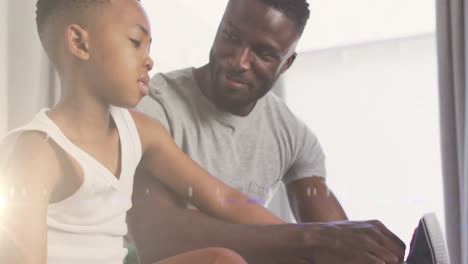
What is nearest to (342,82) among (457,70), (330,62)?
(330,62)

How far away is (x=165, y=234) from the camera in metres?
0.61

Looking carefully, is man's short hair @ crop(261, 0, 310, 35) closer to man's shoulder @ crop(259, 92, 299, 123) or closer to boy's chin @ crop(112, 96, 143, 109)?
man's shoulder @ crop(259, 92, 299, 123)

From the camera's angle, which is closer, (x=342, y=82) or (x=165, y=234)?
(x=165, y=234)

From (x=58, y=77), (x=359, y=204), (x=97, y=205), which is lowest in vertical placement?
(x=359, y=204)

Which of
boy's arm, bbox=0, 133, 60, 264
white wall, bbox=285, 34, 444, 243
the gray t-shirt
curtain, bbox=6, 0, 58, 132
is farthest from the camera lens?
white wall, bbox=285, 34, 444, 243

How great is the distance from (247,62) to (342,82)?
0.79 feet

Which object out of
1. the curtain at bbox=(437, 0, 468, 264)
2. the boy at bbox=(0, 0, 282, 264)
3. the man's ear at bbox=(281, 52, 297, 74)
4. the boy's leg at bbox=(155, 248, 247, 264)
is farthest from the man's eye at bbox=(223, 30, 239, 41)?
the curtain at bbox=(437, 0, 468, 264)

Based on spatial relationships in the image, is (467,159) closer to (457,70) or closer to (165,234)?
(457,70)

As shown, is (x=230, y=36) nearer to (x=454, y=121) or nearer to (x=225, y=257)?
(x=225, y=257)

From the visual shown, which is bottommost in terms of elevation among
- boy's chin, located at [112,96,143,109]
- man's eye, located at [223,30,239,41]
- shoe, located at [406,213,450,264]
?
shoe, located at [406,213,450,264]

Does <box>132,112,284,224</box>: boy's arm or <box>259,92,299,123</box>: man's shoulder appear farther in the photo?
<box>259,92,299,123</box>: man's shoulder

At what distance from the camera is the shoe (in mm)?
607

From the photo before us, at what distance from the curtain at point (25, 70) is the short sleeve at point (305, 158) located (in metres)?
0.38

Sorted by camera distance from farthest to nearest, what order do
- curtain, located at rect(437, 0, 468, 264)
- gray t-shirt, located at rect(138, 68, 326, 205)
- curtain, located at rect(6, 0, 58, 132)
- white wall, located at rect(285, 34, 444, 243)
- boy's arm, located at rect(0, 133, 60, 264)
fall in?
curtain, located at rect(437, 0, 468, 264)
white wall, located at rect(285, 34, 444, 243)
gray t-shirt, located at rect(138, 68, 326, 205)
curtain, located at rect(6, 0, 58, 132)
boy's arm, located at rect(0, 133, 60, 264)
